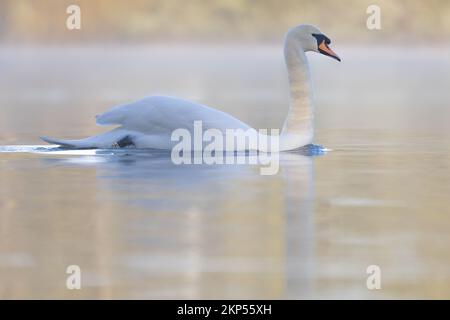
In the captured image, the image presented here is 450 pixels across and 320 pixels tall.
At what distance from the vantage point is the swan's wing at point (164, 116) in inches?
491

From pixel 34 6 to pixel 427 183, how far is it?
75.7 m

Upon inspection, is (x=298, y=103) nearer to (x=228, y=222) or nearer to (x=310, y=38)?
(x=310, y=38)

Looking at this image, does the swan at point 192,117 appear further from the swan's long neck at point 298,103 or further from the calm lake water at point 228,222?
the calm lake water at point 228,222

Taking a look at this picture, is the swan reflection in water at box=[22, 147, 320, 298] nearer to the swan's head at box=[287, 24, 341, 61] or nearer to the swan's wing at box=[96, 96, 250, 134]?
the swan's wing at box=[96, 96, 250, 134]

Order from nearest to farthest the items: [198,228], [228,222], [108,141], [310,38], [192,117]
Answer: [198,228] → [228,222] → [192,117] → [108,141] → [310,38]

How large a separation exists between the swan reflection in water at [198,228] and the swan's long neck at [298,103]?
2.59 ft

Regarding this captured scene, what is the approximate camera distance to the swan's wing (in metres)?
12.5

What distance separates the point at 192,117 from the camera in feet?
40.9

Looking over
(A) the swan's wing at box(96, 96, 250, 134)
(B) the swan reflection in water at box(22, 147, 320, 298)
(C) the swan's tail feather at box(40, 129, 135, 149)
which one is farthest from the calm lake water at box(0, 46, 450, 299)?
(A) the swan's wing at box(96, 96, 250, 134)

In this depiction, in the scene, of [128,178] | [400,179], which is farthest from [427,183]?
[128,178]

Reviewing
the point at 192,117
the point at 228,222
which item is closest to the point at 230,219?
the point at 228,222

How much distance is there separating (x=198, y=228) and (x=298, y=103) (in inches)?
180

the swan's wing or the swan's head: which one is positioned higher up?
the swan's head

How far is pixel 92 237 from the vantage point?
27.5ft
